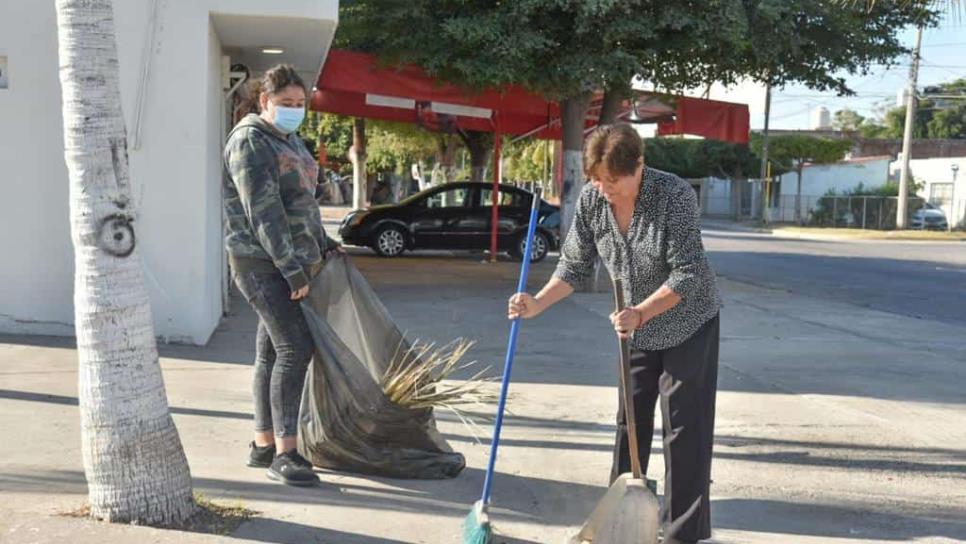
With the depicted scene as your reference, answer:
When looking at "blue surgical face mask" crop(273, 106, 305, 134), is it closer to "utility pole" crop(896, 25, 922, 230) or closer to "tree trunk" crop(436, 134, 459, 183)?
"tree trunk" crop(436, 134, 459, 183)

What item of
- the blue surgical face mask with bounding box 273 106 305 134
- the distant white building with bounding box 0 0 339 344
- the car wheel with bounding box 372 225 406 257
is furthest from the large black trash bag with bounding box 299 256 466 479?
the car wheel with bounding box 372 225 406 257

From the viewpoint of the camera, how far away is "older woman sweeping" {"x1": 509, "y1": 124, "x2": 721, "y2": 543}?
4016mm

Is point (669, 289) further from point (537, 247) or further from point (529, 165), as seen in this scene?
point (529, 165)

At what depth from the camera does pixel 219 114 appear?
10.1 m

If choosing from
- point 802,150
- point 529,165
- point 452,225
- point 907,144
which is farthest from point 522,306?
point 529,165

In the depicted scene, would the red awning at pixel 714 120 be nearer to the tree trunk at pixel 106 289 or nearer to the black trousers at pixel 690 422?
the black trousers at pixel 690 422

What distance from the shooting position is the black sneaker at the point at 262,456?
17.1 ft

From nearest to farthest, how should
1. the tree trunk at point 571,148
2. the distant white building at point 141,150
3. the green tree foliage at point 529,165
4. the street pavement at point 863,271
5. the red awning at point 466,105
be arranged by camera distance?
the distant white building at point 141,150 < the red awning at point 466,105 < the tree trunk at point 571,148 < the street pavement at point 863,271 < the green tree foliage at point 529,165

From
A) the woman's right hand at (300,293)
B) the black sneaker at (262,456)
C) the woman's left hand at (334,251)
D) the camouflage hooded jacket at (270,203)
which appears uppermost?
the camouflage hooded jacket at (270,203)

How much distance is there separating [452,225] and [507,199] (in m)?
1.25

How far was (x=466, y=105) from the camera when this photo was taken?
15.0 metres

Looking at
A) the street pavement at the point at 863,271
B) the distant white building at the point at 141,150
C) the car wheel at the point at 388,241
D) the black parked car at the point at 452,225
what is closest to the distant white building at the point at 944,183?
the street pavement at the point at 863,271

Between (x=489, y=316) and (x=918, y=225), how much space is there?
114 feet

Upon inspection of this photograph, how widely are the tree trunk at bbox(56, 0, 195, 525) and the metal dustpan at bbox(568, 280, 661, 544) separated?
1802 mm
